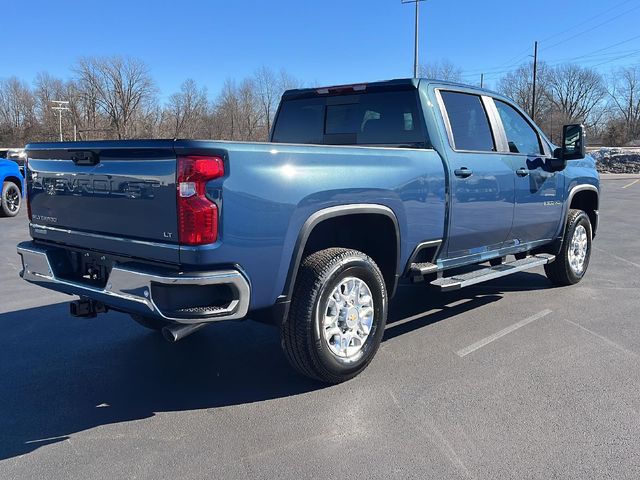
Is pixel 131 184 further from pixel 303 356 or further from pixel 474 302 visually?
pixel 474 302

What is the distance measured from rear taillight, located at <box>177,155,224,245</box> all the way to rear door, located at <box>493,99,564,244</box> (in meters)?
3.32

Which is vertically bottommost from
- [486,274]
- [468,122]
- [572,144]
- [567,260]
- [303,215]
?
[567,260]

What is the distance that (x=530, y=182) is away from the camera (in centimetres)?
561

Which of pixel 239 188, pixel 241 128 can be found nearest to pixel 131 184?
pixel 239 188

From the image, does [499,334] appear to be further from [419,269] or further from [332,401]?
[332,401]

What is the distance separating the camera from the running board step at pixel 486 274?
460 centimetres

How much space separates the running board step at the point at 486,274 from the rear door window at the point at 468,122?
109 cm

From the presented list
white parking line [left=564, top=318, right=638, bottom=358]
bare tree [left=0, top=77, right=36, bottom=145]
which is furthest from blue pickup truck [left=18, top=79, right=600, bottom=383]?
bare tree [left=0, top=77, right=36, bottom=145]

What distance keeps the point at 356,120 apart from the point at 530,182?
6.12ft

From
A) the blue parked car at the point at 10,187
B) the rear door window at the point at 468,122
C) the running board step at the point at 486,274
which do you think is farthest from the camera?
the blue parked car at the point at 10,187

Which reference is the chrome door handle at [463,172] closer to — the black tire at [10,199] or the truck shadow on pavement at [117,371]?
the truck shadow on pavement at [117,371]

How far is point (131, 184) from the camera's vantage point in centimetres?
329

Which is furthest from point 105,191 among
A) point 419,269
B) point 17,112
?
point 17,112

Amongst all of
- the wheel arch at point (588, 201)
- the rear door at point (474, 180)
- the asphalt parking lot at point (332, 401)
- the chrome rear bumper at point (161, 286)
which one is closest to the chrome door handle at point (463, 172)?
the rear door at point (474, 180)
